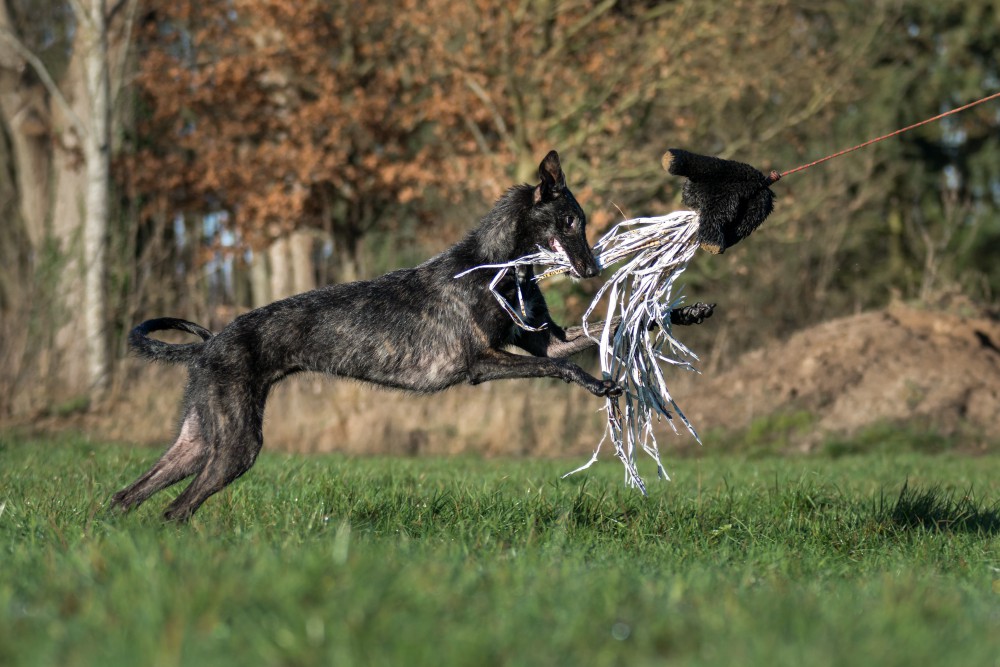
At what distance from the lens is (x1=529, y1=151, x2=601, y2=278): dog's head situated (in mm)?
7223

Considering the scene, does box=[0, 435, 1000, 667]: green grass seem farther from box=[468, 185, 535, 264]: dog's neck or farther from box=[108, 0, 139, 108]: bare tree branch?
box=[108, 0, 139, 108]: bare tree branch

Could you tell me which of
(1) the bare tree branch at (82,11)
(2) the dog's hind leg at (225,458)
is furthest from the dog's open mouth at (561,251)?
(1) the bare tree branch at (82,11)

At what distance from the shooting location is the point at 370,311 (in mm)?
7277

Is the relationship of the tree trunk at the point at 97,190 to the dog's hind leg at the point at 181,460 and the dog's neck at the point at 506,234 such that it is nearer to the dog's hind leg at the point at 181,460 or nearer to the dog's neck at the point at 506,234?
the dog's hind leg at the point at 181,460

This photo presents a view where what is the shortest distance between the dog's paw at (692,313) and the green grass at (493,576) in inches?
49.3

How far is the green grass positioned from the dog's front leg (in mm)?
803

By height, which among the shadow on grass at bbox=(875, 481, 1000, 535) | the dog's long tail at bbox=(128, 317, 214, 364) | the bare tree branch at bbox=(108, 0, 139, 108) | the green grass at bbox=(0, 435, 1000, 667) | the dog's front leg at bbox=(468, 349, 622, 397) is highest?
the bare tree branch at bbox=(108, 0, 139, 108)

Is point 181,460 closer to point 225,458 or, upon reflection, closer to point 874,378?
point 225,458

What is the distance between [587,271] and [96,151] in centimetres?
1334

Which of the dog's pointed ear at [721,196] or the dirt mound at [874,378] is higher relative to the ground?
the dog's pointed ear at [721,196]

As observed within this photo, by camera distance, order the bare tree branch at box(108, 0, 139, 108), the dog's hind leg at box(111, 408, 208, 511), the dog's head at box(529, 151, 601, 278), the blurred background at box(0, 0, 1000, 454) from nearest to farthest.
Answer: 1. the dog's hind leg at box(111, 408, 208, 511)
2. the dog's head at box(529, 151, 601, 278)
3. the blurred background at box(0, 0, 1000, 454)
4. the bare tree branch at box(108, 0, 139, 108)

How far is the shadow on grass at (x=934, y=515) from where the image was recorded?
7.16 meters

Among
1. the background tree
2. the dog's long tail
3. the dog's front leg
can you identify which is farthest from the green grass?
the background tree

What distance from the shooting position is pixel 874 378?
50.5 feet
